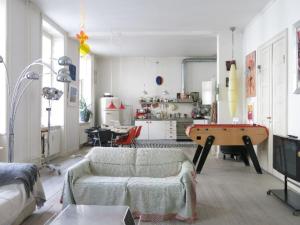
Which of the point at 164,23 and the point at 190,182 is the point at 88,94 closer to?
the point at 164,23

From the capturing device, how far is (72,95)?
865 cm

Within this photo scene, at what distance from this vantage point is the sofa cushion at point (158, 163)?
3961mm

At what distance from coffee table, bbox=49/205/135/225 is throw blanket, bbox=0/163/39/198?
0.74 metres

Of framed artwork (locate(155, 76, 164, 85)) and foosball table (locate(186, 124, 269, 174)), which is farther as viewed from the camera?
framed artwork (locate(155, 76, 164, 85))

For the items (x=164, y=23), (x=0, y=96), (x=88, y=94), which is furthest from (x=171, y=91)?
(x=0, y=96)

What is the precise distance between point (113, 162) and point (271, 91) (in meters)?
3.62

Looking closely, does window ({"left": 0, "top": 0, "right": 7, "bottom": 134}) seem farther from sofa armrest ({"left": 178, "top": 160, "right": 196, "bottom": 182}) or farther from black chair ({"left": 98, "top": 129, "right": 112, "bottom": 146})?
sofa armrest ({"left": 178, "top": 160, "right": 196, "bottom": 182})

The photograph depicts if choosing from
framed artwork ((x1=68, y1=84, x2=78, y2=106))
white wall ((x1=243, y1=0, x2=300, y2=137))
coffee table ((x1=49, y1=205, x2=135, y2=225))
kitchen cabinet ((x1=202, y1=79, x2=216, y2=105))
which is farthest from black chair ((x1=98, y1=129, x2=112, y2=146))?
coffee table ((x1=49, y1=205, x2=135, y2=225))

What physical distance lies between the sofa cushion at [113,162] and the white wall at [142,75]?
8096 mm

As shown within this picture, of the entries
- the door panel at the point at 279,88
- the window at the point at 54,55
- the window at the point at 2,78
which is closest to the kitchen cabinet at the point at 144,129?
the window at the point at 54,55

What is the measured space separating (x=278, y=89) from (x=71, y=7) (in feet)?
14.9

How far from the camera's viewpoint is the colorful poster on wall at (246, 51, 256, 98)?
6889 mm

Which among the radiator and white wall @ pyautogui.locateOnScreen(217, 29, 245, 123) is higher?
white wall @ pyautogui.locateOnScreen(217, 29, 245, 123)

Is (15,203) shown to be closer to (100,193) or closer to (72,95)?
(100,193)
